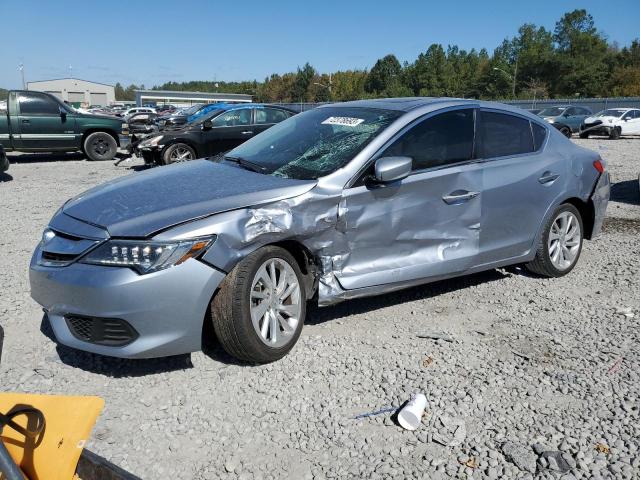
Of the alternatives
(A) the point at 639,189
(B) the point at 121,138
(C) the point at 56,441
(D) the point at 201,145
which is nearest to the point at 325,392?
(C) the point at 56,441

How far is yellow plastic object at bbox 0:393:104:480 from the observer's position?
1790mm

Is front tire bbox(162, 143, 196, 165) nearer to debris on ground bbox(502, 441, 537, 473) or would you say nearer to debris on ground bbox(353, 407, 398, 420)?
debris on ground bbox(353, 407, 398, 420)

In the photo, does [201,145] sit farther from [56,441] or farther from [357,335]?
[56,441]

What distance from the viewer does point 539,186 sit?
4.70 m

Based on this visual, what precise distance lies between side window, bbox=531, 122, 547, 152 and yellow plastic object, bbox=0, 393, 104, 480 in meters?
4.17

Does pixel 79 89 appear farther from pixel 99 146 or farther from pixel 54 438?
pixel 54 438

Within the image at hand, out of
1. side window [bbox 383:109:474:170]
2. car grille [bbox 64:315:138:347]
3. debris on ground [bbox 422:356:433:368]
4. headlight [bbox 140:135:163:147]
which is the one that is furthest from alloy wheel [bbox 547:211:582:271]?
headlight [bbox 140:135:163:147]

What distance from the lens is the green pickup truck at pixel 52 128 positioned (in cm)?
1372

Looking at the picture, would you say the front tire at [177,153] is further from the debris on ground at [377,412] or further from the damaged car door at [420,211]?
the debris on ground at [377,412]

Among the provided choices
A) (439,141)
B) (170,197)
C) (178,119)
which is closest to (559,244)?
(439,141)

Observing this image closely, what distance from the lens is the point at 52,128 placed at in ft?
46.7

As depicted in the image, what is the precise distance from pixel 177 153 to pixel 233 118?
5.27 feet

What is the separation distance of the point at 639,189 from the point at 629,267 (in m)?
4.86

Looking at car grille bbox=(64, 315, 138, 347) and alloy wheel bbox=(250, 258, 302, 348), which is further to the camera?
alloy wheel bbox=(250, 258, 302, 348)
